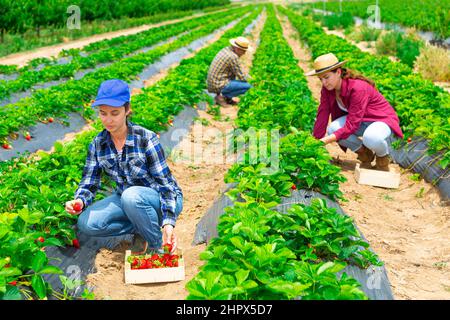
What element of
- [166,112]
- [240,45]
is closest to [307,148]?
[166,112]

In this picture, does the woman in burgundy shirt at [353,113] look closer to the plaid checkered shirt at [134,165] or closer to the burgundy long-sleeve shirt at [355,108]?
the burgundy long-sleeve shirt at [355,108]

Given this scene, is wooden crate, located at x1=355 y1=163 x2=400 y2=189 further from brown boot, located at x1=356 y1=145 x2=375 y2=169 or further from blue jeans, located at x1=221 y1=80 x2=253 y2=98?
blue jeans, located at x1=221 y1=80 x2=253 y2=98

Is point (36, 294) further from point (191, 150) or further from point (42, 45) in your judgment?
point (42, 45)

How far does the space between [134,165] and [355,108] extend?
2711 millimetres

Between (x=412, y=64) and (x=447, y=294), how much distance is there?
956 cm

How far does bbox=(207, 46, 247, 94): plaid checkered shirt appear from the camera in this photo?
8.78 m

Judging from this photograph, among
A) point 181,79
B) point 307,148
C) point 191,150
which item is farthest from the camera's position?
point 181,79

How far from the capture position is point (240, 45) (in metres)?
8.48

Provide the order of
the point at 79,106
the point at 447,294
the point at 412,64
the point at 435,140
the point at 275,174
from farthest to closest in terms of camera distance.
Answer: the point at 412,64 < the point at 79,106 < the point at 435,140 < the point at 275,174 < the point at 447,294

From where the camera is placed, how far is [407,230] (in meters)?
4.48

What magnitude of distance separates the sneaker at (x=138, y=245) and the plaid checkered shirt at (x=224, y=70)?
5387mm

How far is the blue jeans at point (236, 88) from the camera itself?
29.4 feet

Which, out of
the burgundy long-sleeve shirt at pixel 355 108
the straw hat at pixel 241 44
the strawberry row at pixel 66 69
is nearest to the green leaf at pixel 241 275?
the burgundy long-sleeve shirt at pixel 355 108

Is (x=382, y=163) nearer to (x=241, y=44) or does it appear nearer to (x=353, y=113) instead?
(x=353, y=113)
